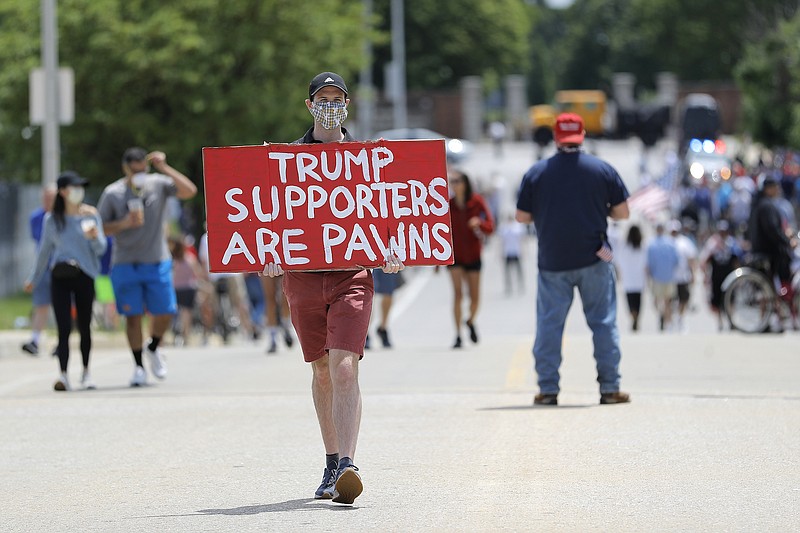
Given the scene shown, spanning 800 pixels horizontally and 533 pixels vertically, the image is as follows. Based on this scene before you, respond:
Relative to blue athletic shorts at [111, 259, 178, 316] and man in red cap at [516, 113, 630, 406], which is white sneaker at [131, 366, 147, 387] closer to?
blue athletic shorts at [111, 259, 178, 316]

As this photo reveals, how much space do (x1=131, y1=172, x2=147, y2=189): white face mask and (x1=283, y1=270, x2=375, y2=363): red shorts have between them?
584cm

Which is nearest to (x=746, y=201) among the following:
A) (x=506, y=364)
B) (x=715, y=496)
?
(x=506, y=364)

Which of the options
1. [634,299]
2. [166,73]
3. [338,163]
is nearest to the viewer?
[338,163]

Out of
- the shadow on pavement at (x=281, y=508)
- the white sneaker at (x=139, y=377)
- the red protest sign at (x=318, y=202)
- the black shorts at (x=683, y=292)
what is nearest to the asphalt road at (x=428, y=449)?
the shadow on pavement at (x=281, y=508)

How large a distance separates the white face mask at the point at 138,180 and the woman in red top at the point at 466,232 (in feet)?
15.5

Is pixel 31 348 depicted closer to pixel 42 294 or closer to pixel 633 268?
pixel 42 294

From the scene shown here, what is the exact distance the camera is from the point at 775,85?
5131 cm

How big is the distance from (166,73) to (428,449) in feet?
79.5

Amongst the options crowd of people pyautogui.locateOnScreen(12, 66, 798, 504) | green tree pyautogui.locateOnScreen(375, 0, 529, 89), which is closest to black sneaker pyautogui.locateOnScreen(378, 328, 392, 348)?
crowd of people pyautogui.locateOnScreen(12, 66, 798, 504)

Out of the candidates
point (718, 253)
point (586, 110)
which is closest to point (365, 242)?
point (718, 253)

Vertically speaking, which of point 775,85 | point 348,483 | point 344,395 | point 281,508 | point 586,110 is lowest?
point 281,508

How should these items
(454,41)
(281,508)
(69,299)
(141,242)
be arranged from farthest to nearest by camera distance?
(454,41) → (141,242) → (69,299) → (281,508)

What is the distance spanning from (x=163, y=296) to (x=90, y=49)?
66.0ft

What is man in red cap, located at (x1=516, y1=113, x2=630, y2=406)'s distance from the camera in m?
11.6
